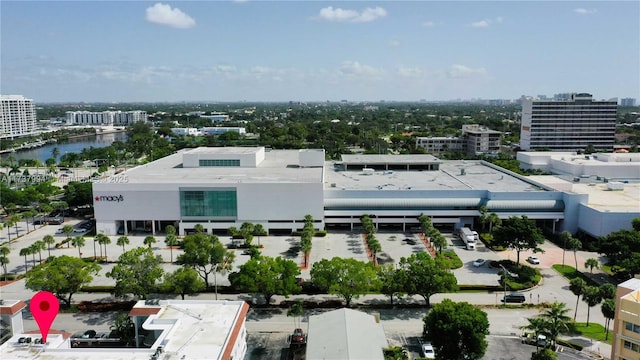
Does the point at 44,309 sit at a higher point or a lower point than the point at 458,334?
higher

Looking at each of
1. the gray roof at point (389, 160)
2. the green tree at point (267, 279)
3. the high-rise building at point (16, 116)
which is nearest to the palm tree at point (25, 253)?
the green tree at point (267, 279)

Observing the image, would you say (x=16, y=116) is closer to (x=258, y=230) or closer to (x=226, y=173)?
(x=226, y=173)

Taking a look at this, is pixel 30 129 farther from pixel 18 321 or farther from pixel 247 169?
pixel 18 321

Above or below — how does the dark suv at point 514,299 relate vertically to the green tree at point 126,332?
below

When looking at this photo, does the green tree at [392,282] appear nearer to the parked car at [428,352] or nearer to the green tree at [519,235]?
the parked car at [428,352]

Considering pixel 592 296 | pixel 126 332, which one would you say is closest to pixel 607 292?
pixel 592 296

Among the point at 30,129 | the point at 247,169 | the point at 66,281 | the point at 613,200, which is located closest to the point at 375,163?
the point at 247,169
